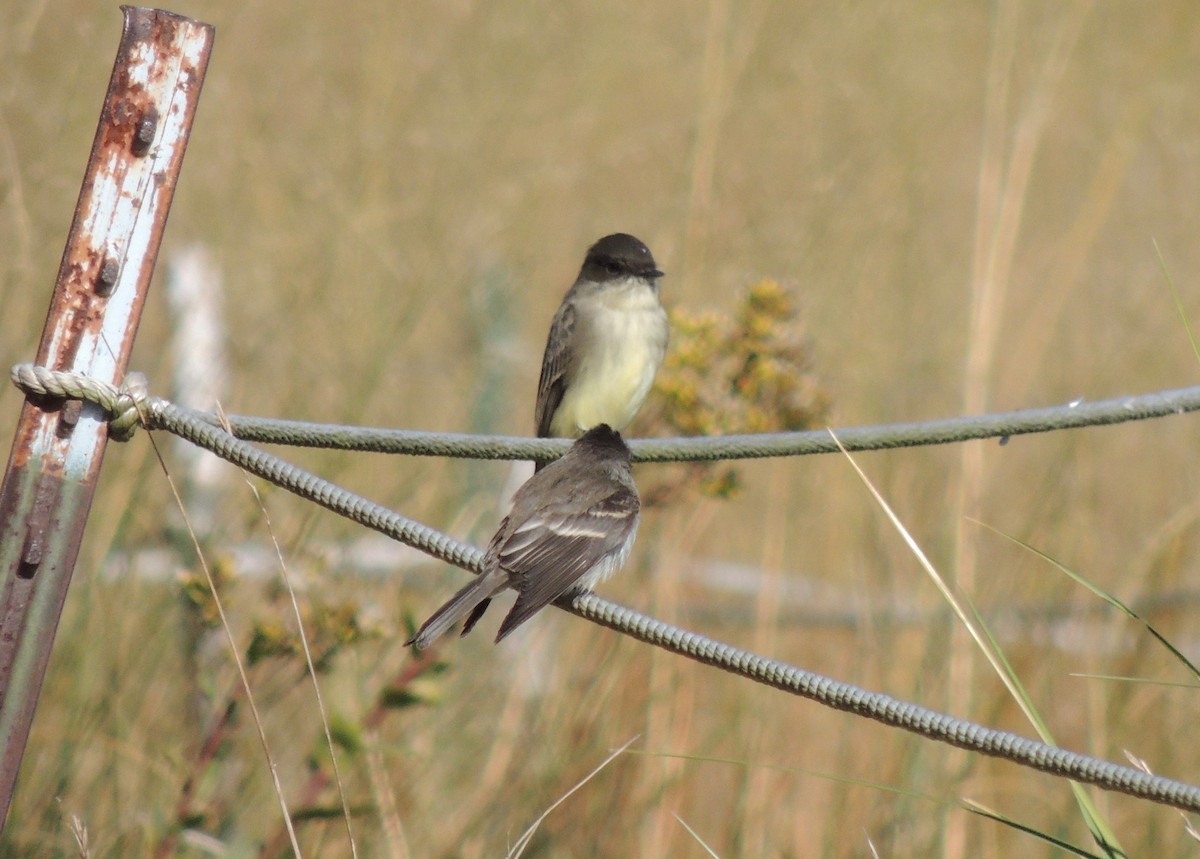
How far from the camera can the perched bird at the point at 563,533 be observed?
9.67 ft

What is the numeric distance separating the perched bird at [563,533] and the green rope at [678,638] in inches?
19.0

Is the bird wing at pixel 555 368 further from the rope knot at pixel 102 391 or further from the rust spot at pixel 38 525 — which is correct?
the rust spot at pixel 38 525

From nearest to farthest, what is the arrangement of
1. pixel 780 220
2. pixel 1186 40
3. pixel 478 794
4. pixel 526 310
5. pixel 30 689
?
pixel 30 689
pixel 478 794
pixel 1186 40
pixel 780 220
pixel 526 310

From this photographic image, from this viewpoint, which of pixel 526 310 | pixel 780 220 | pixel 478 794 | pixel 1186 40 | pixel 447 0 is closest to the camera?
pixel 478 794

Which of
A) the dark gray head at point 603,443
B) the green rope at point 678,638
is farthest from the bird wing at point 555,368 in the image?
the green rope at point 678,638

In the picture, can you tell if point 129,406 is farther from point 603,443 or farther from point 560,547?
point 603,443


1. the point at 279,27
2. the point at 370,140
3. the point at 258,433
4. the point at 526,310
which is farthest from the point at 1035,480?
the point at 258,433

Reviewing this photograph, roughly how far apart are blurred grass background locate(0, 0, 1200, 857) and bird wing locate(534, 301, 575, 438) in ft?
1.08

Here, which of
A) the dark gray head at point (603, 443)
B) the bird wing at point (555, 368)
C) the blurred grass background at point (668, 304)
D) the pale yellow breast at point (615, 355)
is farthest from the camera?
the bird wing at point (555, 368)

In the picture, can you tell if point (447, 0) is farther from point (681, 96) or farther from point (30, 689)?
point (30, 689)

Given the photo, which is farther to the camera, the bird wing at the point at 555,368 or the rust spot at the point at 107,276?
the bird wing at the point at 555,368

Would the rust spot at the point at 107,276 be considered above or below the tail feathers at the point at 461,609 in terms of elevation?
above

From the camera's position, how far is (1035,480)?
5648 mm

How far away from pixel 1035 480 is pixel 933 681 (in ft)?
6.58
